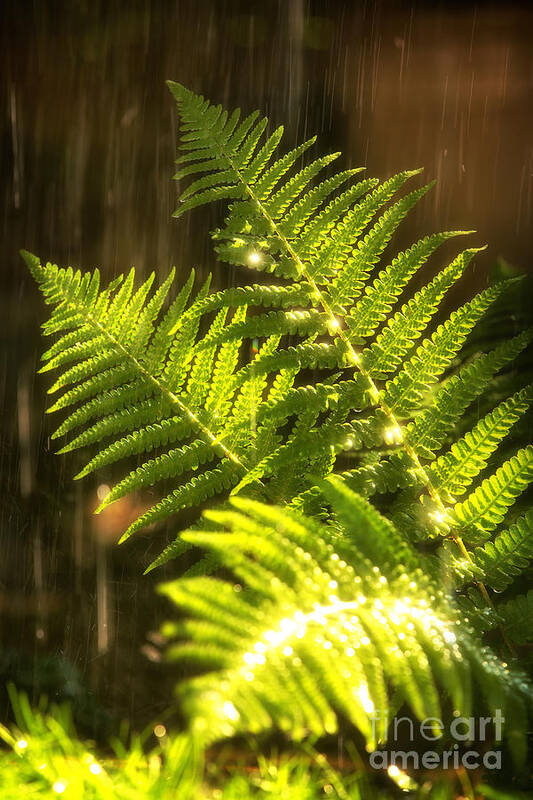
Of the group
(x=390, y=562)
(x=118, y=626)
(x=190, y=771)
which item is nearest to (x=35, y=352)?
(x=118, y=626)

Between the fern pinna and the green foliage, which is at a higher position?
the fern pinna

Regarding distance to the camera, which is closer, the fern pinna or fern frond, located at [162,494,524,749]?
fern frond, located at [162,494,524,749]

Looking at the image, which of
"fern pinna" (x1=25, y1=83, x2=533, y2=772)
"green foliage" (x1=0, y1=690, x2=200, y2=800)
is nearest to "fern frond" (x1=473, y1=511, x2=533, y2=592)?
"fern pinna" (x1=25, y1=83, x2=533, y2=772)

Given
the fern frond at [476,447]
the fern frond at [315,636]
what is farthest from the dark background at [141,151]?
the fern frond at [315,636]

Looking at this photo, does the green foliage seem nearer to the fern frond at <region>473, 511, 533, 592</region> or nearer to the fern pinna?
the fern pinna

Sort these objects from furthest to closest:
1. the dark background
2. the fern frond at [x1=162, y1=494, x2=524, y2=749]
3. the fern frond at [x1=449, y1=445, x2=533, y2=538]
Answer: the dark background < the fern frond at [x1=449, y1=445, x2=533, y2=538] < the fern frond at [x1=162, y1=494, x2=524, y2=749]

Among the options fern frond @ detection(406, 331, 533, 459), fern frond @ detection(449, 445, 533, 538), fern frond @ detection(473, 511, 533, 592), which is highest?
fern frond @ detection(406, 331, 533, 459)

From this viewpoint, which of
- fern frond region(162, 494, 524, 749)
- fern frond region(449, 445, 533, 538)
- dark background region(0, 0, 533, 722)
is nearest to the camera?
fern frond region(162, 494, 524, 749)

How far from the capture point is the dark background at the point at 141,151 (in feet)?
5.77

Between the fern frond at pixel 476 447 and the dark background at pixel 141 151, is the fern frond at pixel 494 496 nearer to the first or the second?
the fern frond at pixel 476 447

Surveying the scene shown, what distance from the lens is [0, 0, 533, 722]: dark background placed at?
1758 millimetres

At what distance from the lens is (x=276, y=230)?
932mm

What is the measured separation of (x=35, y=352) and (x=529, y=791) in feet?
5.75

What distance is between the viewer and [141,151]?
2221 mm
